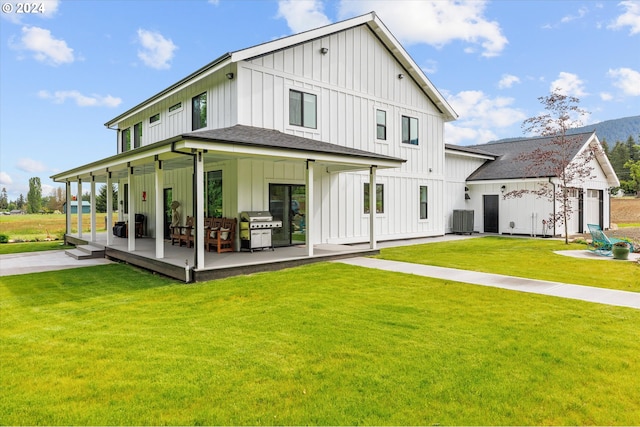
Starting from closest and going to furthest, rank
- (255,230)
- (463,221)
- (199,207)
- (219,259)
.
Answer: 1. (199,207)
2. (219,259)
3. (255,230)
4. (463,221)

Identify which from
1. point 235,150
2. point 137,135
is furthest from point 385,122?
point 137,135

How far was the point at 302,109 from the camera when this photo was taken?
42.5ft

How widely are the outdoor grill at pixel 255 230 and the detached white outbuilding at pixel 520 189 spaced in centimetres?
1181

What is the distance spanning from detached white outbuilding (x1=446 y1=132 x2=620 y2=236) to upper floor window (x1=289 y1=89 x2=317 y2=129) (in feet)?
29.8

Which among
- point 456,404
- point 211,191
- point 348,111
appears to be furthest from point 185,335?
point 348,111

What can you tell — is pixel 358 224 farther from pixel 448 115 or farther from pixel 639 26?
pixel 639 26

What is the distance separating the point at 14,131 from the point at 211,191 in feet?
90.3

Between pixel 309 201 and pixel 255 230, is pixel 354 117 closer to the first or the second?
pixel 309 201

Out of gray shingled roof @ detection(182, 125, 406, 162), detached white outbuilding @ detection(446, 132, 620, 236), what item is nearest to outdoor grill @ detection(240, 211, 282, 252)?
gray shingled roof @ detection(182, 125, 406, 162)

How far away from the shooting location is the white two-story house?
33.7 feet

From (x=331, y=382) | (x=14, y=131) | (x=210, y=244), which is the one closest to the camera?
(x=331, y=382)

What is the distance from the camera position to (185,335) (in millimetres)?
4941

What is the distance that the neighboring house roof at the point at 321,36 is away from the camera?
11.3m

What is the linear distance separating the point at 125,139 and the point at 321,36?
42.4 feet
